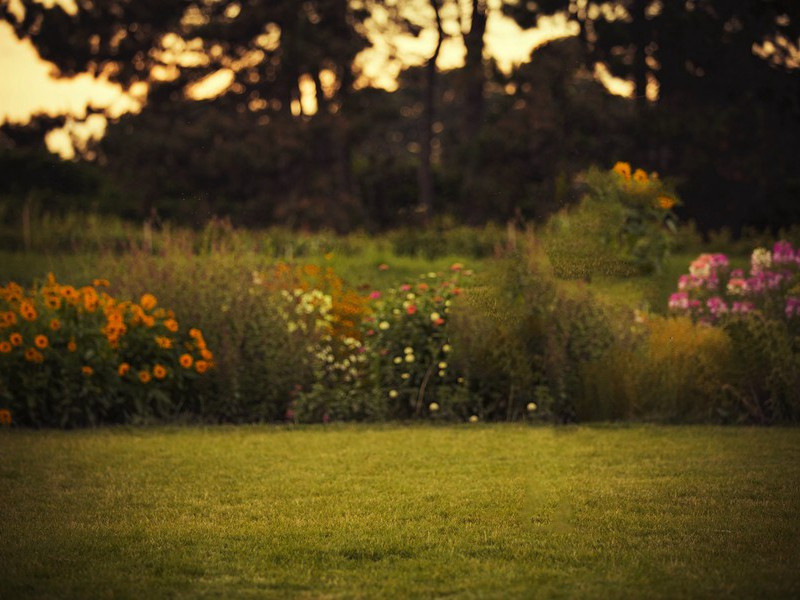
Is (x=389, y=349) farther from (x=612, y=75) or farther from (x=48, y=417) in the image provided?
(x=612, y=75)

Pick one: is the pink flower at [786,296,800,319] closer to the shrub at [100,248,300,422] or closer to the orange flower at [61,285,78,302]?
the shrub at [100,248,300,422]

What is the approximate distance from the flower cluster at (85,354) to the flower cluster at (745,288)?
15.1 ft

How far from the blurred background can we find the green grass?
55.1 feet

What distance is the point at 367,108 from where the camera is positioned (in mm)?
26875

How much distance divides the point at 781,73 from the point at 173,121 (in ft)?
48.0

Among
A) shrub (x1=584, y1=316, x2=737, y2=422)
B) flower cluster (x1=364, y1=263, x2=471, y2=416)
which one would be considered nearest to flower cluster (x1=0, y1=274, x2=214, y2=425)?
flower cluster (x1=364, y1=263, x2=471, y2=416)

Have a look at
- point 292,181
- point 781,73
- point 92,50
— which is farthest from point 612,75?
point 92,50

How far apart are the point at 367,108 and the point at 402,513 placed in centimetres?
2253

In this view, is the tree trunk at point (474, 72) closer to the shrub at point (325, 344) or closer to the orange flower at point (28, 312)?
the shrub at point (325, 344)

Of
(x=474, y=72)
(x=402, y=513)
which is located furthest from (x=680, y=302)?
(x=474, y=72)

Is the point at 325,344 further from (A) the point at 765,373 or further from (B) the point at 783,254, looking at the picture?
(B) the point at 783,254

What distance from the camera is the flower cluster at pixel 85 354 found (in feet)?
26.1

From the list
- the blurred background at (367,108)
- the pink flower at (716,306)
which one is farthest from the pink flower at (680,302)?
the blurred background at (367,108)

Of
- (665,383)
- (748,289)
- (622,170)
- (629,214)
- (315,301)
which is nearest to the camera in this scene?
(665,383)
